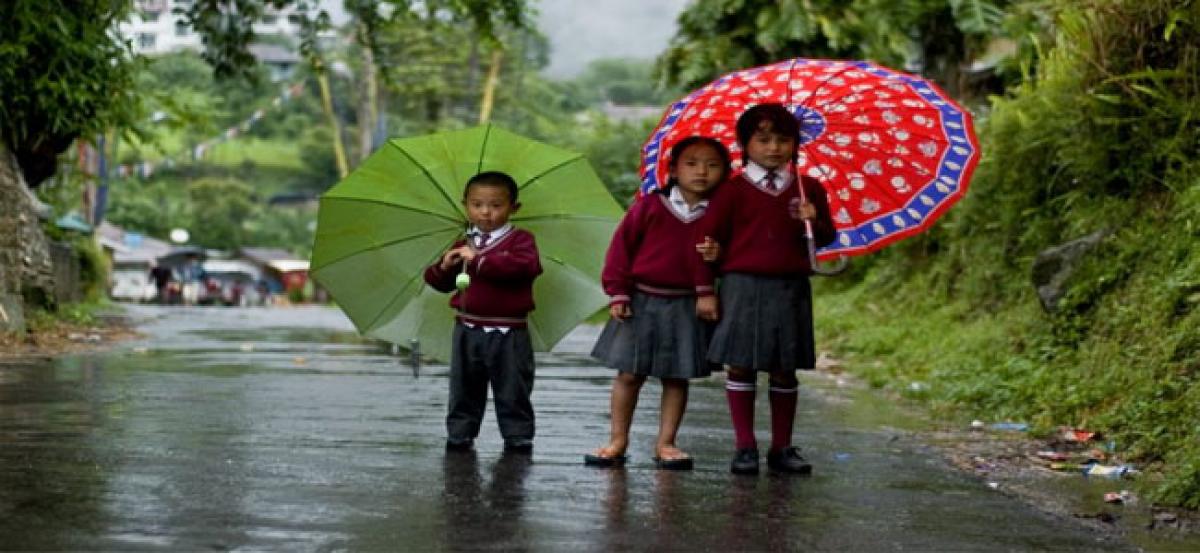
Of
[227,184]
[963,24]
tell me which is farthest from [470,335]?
[227,184]

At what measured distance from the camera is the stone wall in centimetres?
1698

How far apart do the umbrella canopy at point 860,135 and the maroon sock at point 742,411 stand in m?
0.83

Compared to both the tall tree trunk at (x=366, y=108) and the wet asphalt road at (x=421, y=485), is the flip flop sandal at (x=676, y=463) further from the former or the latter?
the tall tree trunk at (x=366, y=108)

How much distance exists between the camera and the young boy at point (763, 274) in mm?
7750

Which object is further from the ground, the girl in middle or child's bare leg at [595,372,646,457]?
the girl in middle

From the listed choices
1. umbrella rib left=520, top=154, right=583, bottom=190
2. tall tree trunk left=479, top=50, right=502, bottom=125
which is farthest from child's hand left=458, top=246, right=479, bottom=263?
tall tree trunk left=479, top=50, right=502, bottom=125

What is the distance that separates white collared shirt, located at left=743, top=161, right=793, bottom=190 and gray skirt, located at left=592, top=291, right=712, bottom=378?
0.61m

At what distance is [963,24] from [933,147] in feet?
58.9

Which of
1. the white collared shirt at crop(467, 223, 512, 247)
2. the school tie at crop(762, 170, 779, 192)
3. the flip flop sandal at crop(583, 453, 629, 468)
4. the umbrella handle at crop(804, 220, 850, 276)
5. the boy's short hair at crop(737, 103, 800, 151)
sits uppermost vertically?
the boy's short hair at crop(737, 103, 800, 151)

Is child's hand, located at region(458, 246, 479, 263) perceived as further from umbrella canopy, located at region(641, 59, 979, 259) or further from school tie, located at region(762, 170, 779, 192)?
school tie, located at region(762, 170, 779, 192)

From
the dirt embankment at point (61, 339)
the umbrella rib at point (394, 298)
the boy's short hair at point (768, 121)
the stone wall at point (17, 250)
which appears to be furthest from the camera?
the stone wall at point (17, 250)

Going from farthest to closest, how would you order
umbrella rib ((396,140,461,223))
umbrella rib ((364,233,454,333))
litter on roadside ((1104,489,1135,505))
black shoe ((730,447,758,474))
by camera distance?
umbrella rib ((364,233,454,333)) → umbrella rib ((396,140,461,223)) → black shoe ((730,447,758,474)) → litter on roadside ((1104,489,1135,505))

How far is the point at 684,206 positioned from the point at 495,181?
996 mm

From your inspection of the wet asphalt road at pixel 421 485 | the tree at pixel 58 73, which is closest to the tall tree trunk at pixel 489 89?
the tree at pixel 58 73
